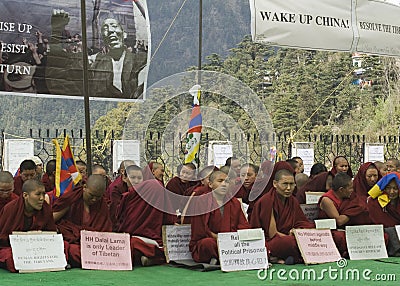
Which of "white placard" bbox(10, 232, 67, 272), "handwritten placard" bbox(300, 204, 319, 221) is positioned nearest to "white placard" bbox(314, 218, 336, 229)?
"handwritten placard" bbox(300, 204, 319, 221)

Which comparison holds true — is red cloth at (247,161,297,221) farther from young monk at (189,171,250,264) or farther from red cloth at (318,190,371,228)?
young monk at (189,171,250,264)

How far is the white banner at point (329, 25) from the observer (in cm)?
1058

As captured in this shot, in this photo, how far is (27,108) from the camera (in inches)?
934

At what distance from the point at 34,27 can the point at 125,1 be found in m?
1.68

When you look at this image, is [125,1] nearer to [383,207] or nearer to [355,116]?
[383,207]

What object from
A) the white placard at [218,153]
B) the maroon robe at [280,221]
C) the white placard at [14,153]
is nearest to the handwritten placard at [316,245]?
the maroon robe at [280,221]

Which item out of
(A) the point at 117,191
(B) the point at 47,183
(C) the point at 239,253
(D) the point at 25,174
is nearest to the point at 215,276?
(C) the point at 239,253

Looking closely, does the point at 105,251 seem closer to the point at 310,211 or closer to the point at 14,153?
the point at 310,211

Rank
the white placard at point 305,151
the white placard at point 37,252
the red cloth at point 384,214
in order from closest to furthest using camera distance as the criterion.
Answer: the white placard at point 37,252 → the red cloth at point 384,214 → the white placard at point 305,151

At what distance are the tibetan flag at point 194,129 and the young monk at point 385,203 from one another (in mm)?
2274

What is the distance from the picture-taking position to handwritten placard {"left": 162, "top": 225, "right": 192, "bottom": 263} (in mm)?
8391

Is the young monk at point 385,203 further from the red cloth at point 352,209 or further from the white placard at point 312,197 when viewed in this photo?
the white placard at point 312,197

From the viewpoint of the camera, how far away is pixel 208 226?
838 cm

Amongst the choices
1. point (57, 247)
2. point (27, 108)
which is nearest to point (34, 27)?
point (57, 247)
